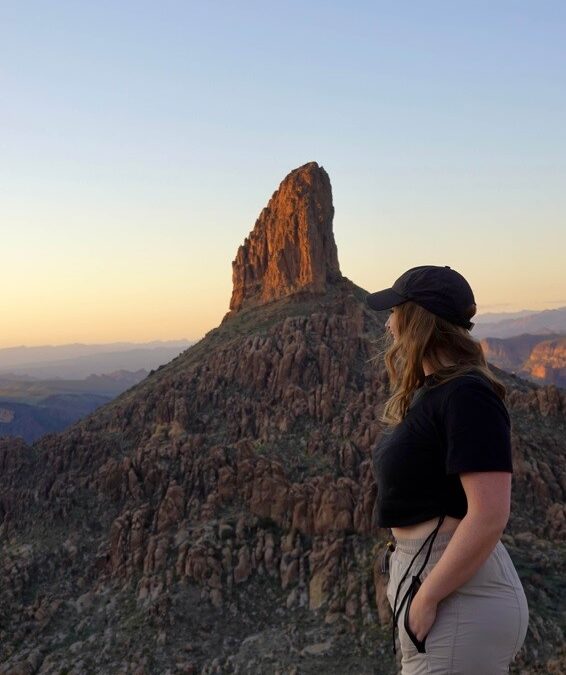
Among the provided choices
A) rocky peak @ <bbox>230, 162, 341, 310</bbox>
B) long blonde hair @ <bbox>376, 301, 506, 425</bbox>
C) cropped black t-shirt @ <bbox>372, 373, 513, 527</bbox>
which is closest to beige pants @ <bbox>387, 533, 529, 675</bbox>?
cropped black t-shirt @ <bbox>372, 373, 513, 527</bbox>

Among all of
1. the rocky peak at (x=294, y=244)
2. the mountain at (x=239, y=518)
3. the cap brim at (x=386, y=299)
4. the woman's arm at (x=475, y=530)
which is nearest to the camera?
the woman's arm at (x=475, y=530)

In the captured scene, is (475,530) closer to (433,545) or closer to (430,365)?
(433,545)

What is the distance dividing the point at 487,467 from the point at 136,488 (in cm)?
4399

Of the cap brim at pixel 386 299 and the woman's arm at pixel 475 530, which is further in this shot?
the cap brim at pixel 386 299

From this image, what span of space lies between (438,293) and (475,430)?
125 centimetres

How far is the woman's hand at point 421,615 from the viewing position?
4.91 meters

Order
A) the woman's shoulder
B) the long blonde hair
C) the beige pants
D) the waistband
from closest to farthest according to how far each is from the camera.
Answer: the beige pants
the woman's shoulder
the waistband
the long blonde hair

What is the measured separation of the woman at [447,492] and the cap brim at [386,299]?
0.01 m

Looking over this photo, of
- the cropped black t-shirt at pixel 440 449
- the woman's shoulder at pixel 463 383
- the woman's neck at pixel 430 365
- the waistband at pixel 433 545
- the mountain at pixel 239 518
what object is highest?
the woman's neck at pixel 430 365

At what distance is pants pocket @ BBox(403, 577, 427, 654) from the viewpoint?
496 cm

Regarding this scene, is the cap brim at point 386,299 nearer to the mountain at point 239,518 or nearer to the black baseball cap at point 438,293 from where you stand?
the black baseball cap at point 438,293

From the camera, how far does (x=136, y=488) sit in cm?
4569


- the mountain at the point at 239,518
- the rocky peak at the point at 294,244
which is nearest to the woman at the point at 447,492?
the mountain at the point at 239,518

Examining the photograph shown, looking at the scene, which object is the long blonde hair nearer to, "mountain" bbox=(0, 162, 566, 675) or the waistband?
the waistband
